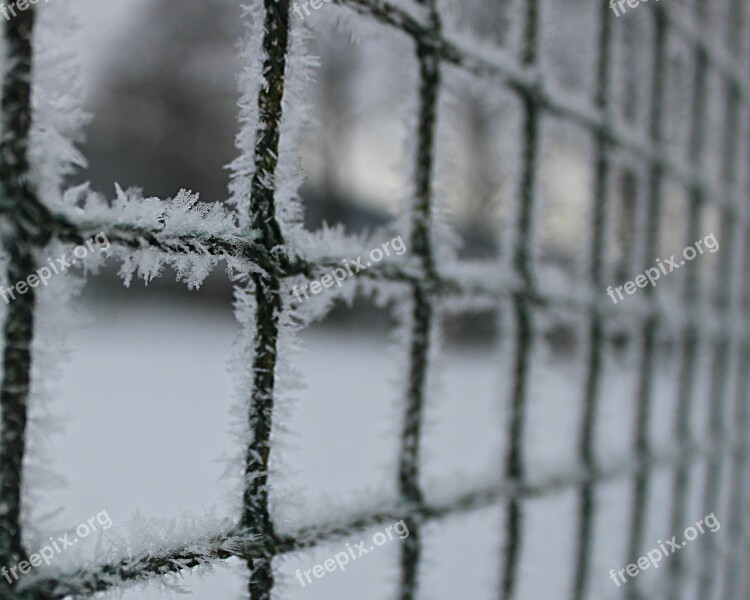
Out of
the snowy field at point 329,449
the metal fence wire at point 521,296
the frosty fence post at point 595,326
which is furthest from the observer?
the frosty fence post at point 595,326

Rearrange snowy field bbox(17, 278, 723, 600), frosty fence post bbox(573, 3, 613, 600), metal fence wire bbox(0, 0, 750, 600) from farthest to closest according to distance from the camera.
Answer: frosty fence post bbox(573, 3, 613, 600), snowy field bbox(17, 278, 723, 600), metal fence wire bbox(0, 0, 750, 600)

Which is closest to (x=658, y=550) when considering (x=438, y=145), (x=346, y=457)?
(x=438, y=145)

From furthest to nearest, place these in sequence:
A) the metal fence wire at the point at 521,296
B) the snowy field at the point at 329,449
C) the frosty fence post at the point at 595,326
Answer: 1. the frosty fence post at the point at 595,326
2. the snowy field at the point at 329,449
3. the metal fence wire at the point at 521,296

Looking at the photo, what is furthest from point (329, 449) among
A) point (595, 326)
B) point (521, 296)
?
point (521, 296)

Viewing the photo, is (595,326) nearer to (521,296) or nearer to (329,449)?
(521,296)

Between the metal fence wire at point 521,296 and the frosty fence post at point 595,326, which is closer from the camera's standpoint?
the metal fence wire at point 521,296

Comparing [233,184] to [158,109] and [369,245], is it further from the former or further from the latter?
[158,109]

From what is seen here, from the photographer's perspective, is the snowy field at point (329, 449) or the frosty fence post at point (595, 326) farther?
the frosty fence post at point (595, 326)

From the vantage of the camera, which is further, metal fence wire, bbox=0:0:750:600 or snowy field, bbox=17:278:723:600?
snowy field, bbox=17:278:723:600
